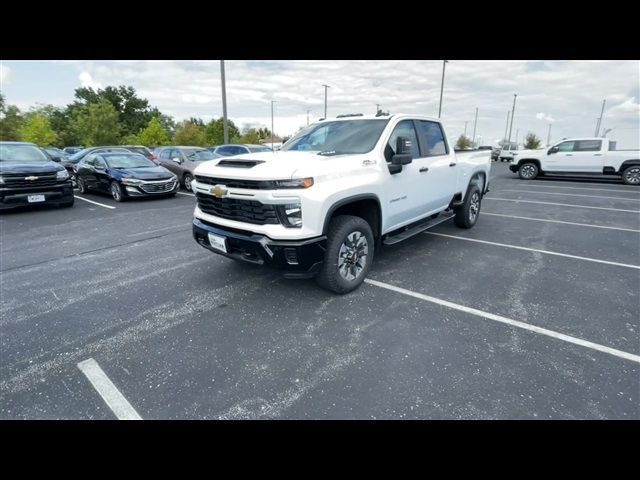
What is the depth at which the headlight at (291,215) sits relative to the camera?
3.17 metres

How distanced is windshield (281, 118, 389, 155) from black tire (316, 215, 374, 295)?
0.96m

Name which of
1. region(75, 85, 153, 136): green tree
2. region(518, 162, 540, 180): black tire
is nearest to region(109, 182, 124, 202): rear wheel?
region(518, 162, 540, 180): black tire

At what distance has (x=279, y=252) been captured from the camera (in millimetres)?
3186

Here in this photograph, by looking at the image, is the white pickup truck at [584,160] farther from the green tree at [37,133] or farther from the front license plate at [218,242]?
the green tree at [37,133]

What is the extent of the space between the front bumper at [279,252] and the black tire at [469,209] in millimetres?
4182

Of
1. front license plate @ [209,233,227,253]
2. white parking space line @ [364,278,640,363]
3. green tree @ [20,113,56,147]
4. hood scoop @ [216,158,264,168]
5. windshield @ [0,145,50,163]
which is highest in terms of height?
green tree @ [20,113,56,147]

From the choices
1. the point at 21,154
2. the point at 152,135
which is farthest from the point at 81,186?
the point at 152,135

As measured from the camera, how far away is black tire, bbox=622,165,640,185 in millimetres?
14055

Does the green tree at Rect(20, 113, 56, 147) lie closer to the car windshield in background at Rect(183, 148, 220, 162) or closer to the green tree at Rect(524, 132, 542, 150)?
the car windshield in background at Rect(183, 148, 220, 162)

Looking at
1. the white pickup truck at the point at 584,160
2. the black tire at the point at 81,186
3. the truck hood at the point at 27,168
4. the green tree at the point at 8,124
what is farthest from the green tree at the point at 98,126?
the white pickup truck at the point at 584,160

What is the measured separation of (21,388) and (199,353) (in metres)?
1.18
